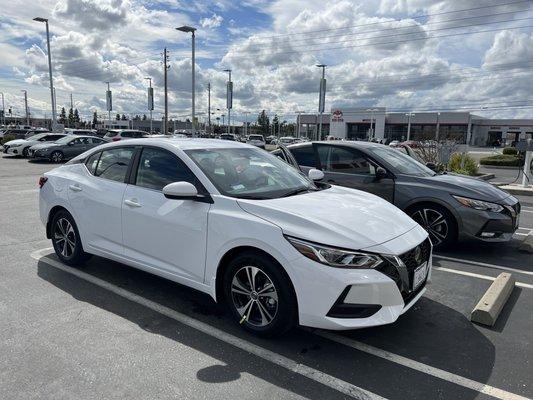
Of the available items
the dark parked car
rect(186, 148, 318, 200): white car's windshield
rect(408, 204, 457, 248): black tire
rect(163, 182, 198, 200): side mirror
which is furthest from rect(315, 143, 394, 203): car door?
the dark parked car

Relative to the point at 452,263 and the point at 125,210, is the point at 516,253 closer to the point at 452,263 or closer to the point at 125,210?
the point at 452,263

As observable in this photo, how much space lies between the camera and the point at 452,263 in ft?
19.1

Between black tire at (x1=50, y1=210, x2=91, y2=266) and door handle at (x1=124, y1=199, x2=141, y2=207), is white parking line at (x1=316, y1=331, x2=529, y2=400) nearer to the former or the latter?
door handle at (x1=124, y1=199, x2=141, y2=207)

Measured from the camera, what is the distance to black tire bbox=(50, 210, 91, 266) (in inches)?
203

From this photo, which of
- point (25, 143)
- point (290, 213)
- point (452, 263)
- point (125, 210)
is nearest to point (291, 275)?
point (290, 213)

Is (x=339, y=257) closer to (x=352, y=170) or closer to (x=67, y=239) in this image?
(x=67, y=239)

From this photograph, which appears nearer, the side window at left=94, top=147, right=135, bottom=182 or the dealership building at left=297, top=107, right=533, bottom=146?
the side window at left=94, top=147, right=135, bottom=182

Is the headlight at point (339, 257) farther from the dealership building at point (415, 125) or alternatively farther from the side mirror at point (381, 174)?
the dealership building at point (415, 125)

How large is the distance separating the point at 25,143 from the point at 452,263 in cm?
2430

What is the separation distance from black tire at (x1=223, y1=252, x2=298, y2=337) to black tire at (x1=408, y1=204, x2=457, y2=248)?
3653 millimetres

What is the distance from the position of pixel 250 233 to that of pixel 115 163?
2188 mm

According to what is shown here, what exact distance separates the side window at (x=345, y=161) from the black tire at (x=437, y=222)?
97 centimetres

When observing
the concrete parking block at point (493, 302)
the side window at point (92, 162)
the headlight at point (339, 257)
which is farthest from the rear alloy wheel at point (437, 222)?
the side window at point (92, 162)

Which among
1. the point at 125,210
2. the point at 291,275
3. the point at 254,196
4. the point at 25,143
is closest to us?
the point at 291,275
